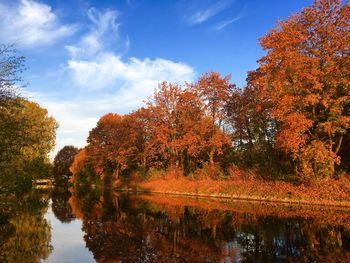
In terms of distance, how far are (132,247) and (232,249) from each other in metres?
4.24

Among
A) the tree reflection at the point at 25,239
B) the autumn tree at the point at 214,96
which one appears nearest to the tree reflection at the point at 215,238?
the tree reflection at the point at 25,239

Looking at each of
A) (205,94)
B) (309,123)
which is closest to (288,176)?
(309,123)

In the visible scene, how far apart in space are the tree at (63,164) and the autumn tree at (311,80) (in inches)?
3137

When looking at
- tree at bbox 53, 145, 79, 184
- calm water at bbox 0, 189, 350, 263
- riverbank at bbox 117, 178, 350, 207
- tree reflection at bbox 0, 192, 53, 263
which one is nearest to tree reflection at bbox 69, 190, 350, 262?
calm water at bbox 0, 189, 350, 263

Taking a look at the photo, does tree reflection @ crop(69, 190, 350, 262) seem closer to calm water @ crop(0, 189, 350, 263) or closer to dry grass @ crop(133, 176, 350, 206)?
calm water @ crop(0, 189, 350, 263)

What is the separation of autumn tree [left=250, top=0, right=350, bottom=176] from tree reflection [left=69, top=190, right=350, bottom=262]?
9.33 m

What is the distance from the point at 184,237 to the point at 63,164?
93.6 meters

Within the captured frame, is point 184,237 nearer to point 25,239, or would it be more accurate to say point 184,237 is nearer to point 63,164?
point 25,239

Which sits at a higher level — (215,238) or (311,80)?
(311,80)

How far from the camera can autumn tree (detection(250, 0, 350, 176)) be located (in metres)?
29.9

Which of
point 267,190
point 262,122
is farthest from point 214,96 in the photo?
point 267,190

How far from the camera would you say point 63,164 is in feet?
346

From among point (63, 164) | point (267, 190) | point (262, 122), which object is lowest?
point (267, 190)

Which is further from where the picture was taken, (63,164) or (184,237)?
(63,164)
